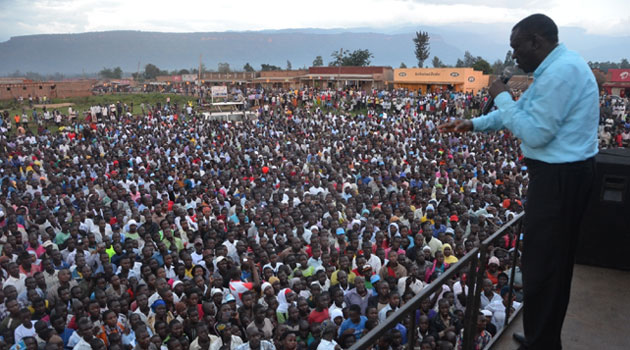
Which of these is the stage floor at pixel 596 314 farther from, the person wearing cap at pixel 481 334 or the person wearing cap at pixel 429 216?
the person wearing cap at pixel 429 216

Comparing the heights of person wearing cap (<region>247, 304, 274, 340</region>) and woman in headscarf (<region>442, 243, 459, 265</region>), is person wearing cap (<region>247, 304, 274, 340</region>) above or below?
below

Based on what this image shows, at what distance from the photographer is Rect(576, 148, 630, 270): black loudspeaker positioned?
9.43 feet

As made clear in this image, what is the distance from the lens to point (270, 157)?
38.8ft

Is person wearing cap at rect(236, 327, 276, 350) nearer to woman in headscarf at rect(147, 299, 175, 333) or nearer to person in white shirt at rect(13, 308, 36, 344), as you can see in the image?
woman in headscarf at rect(147, 299, 175, 333)

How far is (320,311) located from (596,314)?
2.53 meters

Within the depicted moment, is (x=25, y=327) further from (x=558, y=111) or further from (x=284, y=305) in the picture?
(x=558, y=111)

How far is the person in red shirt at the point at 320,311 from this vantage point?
434 centimetres

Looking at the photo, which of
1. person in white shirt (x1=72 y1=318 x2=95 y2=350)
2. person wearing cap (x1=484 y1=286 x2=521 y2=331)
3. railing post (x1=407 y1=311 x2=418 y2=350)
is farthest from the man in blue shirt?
person in white shirt (x1=72 y1=318 x2=95 y2=350)

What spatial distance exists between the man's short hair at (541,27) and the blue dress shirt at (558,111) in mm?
52

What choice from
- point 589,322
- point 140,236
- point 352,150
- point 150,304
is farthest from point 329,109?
point 589,322

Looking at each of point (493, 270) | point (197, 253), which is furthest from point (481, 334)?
point (197, 253)

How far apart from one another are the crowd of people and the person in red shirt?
0.02m

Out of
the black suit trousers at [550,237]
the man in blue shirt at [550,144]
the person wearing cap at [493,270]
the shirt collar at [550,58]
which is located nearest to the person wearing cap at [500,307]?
the person wearing cap at [493,270]

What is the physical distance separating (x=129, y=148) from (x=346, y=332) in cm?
1132
